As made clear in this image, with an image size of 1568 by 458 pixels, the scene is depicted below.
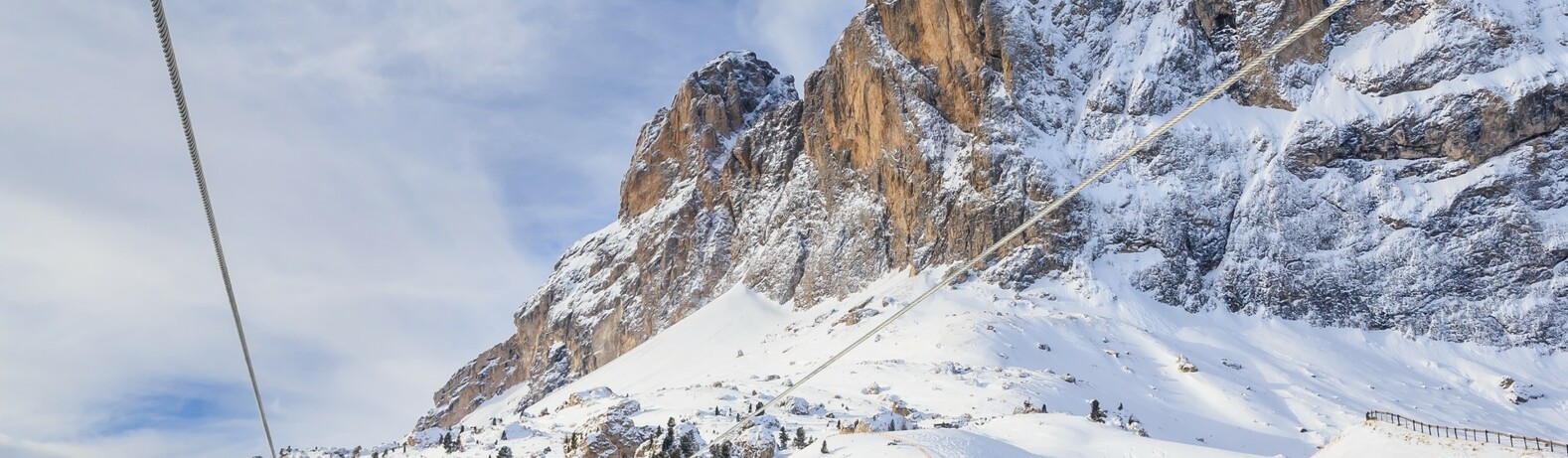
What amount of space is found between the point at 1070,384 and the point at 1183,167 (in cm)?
4015

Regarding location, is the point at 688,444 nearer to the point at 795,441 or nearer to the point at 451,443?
the point at 795,441

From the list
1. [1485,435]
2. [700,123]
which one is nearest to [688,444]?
[1485,435]

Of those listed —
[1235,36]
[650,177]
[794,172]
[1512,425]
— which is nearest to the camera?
[1512,425]

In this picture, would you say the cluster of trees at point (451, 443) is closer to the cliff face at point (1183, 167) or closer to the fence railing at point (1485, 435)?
the fence railing at point (1485, 435)

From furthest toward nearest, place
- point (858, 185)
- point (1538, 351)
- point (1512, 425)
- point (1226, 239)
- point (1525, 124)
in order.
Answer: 1. point (858, 185)
2. point (1226, 239)
3. point (1525, 124)
4. point (1538, 351)
5. point (1512, 425)

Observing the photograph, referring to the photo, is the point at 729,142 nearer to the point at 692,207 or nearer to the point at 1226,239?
the point at 692,207

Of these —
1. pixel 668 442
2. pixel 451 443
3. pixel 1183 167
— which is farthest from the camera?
pixel 1183 167

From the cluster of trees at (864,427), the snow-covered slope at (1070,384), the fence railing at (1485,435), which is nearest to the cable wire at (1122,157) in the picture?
the fence railing at (1485,435)

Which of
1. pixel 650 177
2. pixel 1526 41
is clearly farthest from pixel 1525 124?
pixel 650 177

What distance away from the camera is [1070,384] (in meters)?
67.4

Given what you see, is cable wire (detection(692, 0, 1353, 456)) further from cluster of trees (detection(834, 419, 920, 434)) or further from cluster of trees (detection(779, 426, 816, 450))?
cluster of trees (detection(834, 419, 920, 434))

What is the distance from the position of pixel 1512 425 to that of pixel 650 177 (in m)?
113

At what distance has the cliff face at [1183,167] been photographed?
287ft

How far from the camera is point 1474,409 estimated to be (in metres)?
70.1
